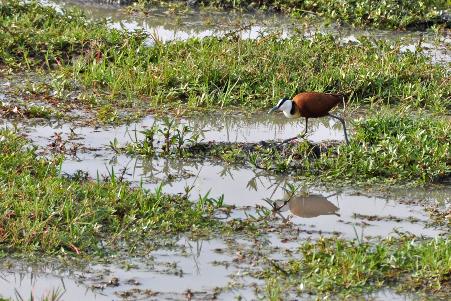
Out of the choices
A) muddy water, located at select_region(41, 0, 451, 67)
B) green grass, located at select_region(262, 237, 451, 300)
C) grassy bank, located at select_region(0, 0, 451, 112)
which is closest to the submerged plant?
grassy bank, located at select_region(0, 0, 451, 112)

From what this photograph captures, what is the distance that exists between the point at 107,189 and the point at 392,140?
7.33 feet

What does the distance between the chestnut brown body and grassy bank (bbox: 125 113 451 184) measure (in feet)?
0.84

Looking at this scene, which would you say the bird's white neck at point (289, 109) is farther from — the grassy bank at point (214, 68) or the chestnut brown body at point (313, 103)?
the grassy bank at point (214, 68)

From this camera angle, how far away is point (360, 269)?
5.67 meters

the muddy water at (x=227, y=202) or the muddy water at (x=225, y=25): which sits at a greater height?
the muddy water at (x=225, y=25)

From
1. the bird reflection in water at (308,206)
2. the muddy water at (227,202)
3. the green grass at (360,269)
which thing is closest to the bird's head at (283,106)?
the muddy water at (227,202)

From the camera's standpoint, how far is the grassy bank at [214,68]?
919cm

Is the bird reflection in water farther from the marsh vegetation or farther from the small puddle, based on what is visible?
the small puddle

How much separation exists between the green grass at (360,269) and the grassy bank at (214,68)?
3.24 m

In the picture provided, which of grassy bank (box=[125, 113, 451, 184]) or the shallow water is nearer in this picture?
the shallow water

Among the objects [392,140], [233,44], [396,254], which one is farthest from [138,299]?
[233,44]

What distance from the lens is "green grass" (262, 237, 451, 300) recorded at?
5574 millimetres

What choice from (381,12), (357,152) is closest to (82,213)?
(357,152)

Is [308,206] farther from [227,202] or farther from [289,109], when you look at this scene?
[289,109]
